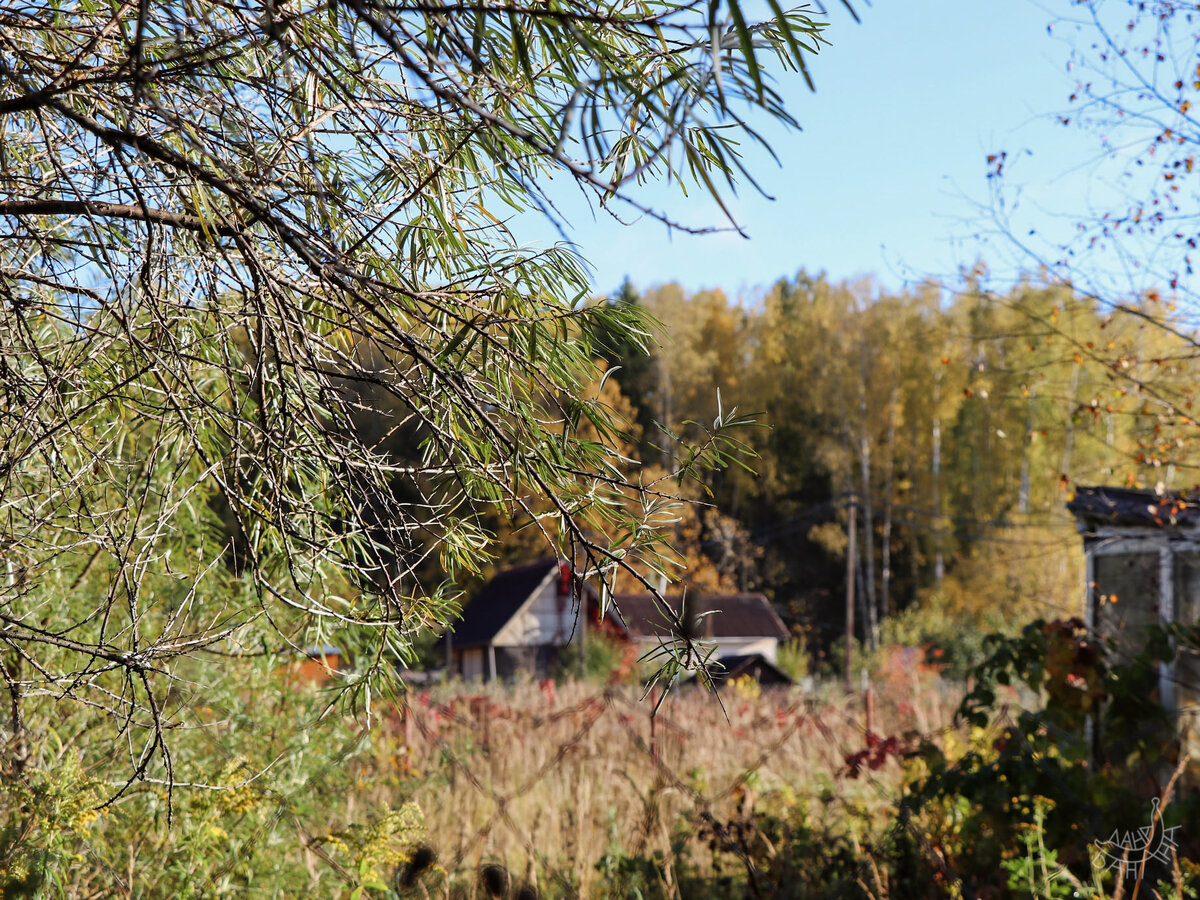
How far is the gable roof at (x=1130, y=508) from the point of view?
561 cm

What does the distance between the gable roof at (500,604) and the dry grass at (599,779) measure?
9.09 meters

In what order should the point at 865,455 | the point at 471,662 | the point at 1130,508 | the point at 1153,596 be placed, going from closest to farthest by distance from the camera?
1. the point at 1130,508
2. the point at 1153,596
3. the point at 471,662
4. the point at 865,455

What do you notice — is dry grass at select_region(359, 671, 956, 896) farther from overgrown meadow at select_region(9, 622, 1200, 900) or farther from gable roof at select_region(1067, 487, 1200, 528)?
gable roof at select_region(1067, 487, 1200, 528)

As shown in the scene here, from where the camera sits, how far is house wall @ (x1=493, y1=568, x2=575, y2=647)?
19.2 m

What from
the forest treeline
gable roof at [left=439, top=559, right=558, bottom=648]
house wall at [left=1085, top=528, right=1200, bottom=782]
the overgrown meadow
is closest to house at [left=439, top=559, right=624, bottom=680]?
gable roof at [left=439, top=559, right=558, bottom=648]

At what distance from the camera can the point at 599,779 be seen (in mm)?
5945

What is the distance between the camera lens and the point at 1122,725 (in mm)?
5281

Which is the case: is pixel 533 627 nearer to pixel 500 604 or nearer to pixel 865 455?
pixel 500 604

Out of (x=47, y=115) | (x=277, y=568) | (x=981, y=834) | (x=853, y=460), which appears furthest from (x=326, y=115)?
(x=853, y=460)

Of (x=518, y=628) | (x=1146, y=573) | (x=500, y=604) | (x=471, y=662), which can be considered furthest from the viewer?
(x=471, y=662)

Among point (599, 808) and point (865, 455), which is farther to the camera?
point (865, 455)

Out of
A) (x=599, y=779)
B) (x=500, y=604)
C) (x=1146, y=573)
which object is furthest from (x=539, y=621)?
(x=1146, y=573)

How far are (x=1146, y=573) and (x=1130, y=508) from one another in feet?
2.37

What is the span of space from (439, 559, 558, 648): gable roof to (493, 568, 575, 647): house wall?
0.15 m
